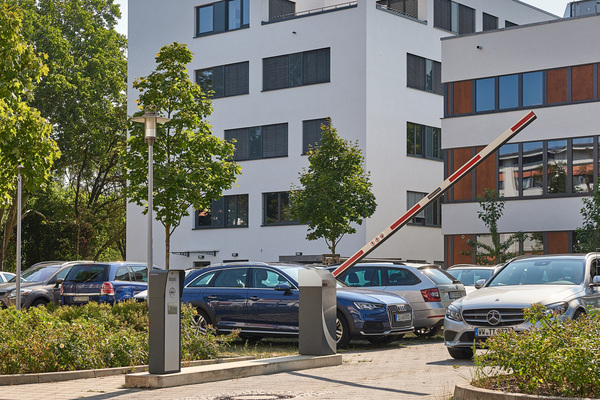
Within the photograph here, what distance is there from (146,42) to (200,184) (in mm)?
23270

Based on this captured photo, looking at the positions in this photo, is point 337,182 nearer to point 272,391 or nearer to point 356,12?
point 356,12

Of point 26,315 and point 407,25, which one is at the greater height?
point 407,25

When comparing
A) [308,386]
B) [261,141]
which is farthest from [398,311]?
[261,141]

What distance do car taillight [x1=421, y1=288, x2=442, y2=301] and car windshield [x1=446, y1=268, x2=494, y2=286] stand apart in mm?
3629

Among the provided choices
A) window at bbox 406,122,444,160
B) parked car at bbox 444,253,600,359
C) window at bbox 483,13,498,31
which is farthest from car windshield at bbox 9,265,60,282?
window at bbox 483,13,498,31

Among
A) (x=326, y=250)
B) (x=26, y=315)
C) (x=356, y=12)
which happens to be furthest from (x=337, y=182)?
(x=26, y=315)

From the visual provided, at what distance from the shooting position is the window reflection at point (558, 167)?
35.5 m

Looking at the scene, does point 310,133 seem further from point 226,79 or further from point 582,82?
point 582,82

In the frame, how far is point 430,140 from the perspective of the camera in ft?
149

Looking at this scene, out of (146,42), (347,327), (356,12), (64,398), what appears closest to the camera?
(64,398)

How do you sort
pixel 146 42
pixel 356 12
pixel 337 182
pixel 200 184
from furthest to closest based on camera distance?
1. pixel 146 42
2. pixel 356 12
3. pixel 337 182
4. pixel 200 184

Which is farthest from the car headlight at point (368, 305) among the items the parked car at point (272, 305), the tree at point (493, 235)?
the tree at point (493, 235)

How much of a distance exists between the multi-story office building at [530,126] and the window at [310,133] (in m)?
7.29

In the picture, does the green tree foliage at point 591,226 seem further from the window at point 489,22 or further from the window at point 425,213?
the window at point 489,22
